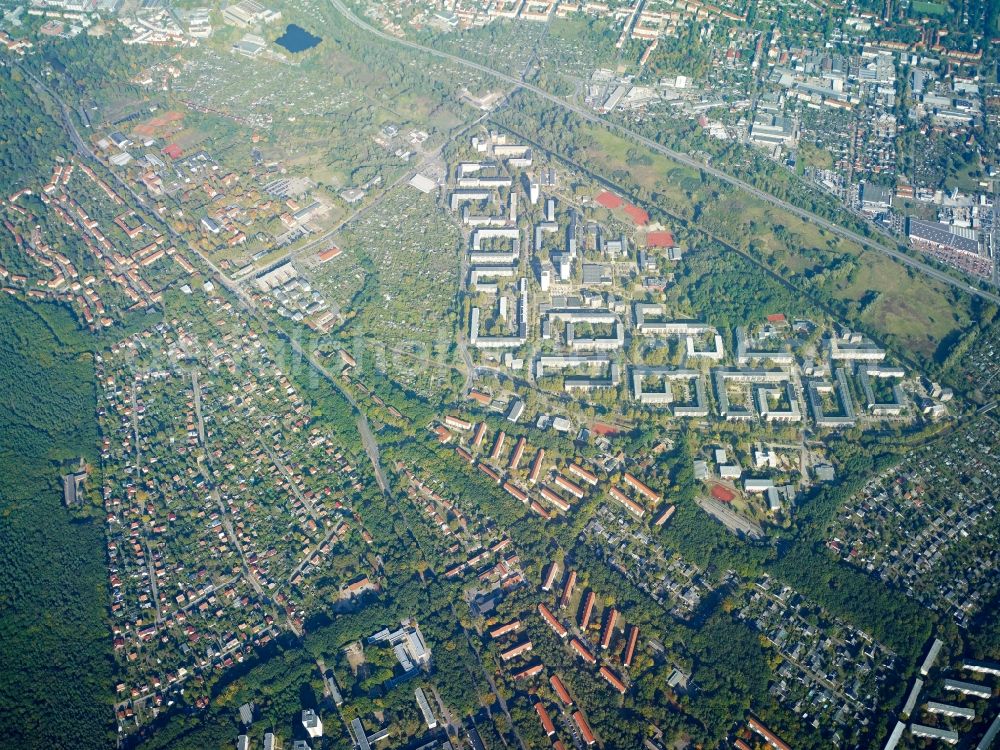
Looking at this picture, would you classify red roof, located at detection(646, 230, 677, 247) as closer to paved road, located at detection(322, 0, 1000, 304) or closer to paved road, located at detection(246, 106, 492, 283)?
paved road, located at detection(322, 0, 1000, 304)

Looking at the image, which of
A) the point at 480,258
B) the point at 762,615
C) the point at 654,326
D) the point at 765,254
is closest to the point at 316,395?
the point at 480,258

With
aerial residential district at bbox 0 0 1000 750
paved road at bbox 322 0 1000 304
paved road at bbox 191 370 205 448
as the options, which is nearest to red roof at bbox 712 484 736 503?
aerial residential district at bbox 0 0 1000 750

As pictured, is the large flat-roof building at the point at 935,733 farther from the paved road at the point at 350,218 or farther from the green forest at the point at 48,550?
the paved road at the point at 350,218

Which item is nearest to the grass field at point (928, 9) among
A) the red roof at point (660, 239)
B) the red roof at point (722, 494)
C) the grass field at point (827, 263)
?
the grass field at point (827, 263)

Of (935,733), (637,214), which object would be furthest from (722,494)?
(637,214)

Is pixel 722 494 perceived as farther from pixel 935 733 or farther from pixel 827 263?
pixel 827 263

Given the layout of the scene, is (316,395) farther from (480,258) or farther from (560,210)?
(560,210)
